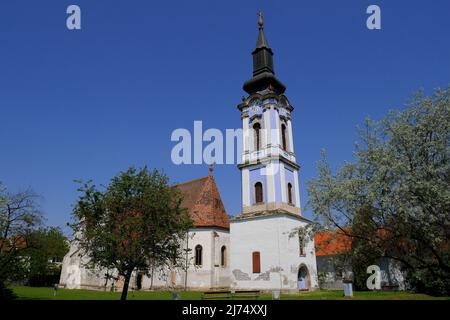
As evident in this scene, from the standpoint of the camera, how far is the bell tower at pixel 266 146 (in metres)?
32.4

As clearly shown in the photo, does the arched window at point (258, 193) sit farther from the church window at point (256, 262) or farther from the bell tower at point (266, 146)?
the church window at point (256, 262)

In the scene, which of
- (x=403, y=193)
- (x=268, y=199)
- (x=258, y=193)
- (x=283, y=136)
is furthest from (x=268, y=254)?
(x=403, y=193)

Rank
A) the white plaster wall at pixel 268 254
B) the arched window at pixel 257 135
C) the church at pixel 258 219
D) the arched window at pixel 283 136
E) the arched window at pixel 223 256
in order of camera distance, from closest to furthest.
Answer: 1. the white plaster wall at pixel 268 254
2. the church at pixel 258 219
3. the arched window at pixel 257 135
4. the arched window at pixel 283 136
5. the arched window at pixel 223 256

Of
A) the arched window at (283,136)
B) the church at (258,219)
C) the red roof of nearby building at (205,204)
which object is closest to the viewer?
the church at (258,219)

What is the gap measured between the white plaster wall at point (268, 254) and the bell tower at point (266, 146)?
122 centimetres

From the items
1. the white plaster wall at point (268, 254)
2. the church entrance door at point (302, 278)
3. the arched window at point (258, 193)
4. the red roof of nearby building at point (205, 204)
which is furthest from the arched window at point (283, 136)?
the church entrance door at point (302, 278)

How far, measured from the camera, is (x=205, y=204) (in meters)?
39.2

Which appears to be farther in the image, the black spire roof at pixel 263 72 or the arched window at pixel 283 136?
the black spire roof at pixel 263 72

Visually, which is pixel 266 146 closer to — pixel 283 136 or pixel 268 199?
pixel 283 136

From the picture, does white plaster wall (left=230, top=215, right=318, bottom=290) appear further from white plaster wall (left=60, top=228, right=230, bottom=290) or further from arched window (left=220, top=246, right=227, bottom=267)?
arched window (left=220, top=246, right=227, bottom=267)

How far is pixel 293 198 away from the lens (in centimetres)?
3384

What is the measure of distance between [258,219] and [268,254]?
3.42 meters
